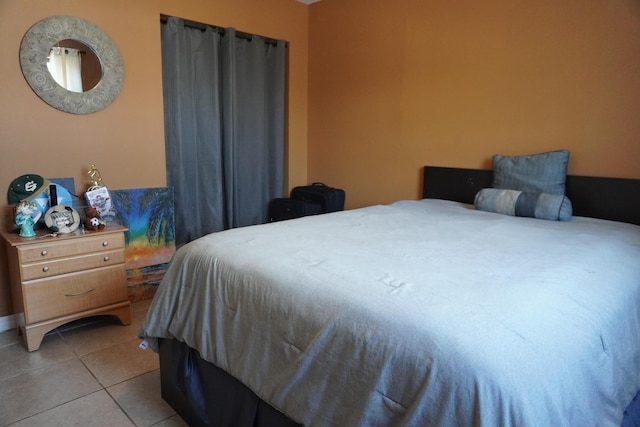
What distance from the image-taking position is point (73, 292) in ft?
7.84

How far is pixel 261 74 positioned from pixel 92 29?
139cm

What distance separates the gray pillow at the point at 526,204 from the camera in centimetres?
228

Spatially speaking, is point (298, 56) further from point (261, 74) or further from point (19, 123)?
point (19, 123)

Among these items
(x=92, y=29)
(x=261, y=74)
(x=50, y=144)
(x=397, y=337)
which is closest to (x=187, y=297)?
(x=397, y=337)

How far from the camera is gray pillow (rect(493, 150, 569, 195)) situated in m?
2.43

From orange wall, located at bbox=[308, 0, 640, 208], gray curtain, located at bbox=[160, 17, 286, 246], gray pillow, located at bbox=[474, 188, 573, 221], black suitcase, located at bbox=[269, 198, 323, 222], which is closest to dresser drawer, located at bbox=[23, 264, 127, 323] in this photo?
gray curtain, located at bbox=[160, 17, 286, 246]

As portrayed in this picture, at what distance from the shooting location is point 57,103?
8.48 ft

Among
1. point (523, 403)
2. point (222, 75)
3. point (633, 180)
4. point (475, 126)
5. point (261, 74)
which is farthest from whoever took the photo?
point (261, 74)

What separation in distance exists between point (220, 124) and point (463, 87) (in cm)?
197

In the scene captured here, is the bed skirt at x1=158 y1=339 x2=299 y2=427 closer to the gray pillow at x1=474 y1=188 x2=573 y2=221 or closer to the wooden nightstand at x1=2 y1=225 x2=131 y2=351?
the wooden nightstand at x1=2 y1=225 x2=131 y2=351

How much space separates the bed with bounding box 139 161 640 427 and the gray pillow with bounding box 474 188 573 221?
24 centimetres

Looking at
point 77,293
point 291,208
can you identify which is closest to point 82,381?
point 77,293

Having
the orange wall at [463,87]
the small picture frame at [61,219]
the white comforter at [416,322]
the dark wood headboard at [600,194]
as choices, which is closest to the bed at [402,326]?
the white comforter at [416,322]

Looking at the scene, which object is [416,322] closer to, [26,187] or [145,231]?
[26,187]
